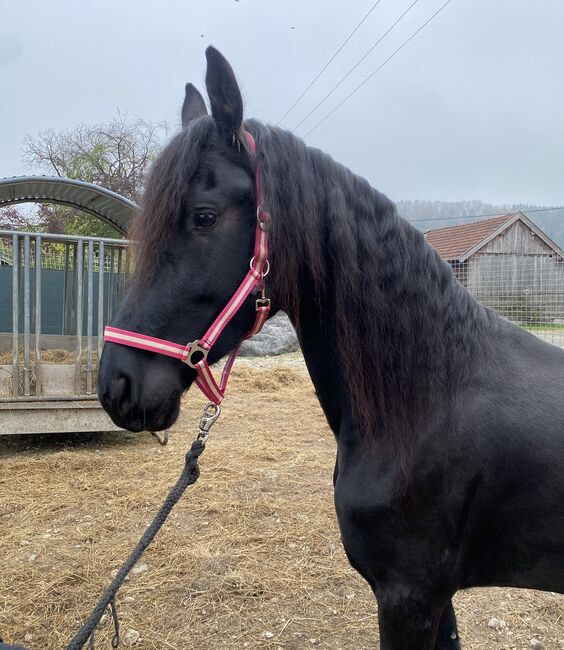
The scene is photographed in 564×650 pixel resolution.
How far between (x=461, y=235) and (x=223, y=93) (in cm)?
1886

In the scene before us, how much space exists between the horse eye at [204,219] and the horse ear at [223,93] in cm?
25

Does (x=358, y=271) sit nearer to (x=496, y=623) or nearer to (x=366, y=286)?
(x=366, y=286)

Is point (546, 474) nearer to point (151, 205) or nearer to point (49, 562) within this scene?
point (151, 205)

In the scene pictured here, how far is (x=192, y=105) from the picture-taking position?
5.56ft

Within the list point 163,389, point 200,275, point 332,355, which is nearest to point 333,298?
point 332,355

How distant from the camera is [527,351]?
59.2 inches

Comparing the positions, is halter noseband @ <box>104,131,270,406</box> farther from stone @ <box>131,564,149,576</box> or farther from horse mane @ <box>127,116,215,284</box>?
stone @ <box>131,564,149,576</box>

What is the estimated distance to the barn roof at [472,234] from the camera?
54.3 feet

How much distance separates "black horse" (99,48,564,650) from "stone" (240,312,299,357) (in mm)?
10607

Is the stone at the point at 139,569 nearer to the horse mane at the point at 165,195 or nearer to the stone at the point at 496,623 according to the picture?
the stone at the point at 496,623

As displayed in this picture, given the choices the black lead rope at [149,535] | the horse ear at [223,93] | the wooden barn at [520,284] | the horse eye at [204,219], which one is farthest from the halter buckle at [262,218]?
the wooden barn at [520,284]

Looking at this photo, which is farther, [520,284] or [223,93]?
[520,284]

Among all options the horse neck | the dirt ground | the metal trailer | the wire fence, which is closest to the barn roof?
the wire fence

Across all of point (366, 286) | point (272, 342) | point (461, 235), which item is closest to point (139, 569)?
point (366, 286)
